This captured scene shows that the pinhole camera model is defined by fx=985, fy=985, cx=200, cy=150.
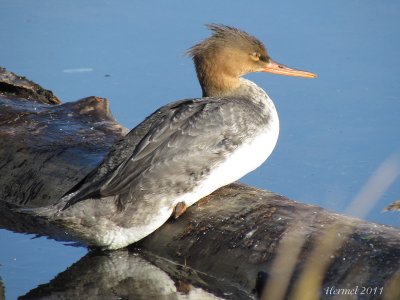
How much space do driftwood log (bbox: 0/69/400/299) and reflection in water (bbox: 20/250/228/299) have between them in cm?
1

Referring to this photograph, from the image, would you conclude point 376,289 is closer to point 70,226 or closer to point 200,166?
point 200,166

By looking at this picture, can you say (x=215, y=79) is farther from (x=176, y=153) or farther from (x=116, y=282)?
(x=116, y=282)

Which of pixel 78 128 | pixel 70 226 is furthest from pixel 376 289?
pixel 78 128

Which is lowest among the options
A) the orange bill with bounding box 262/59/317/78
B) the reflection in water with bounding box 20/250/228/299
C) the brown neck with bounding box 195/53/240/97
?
the reflection in water with bounding box 20/250/228/299

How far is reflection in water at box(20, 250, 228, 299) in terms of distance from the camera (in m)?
5.58

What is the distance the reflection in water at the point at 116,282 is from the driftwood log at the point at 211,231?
0.01 meters

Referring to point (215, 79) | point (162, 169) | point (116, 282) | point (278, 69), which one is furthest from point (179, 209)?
point (278, 69)

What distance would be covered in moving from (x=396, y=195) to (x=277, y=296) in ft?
7.36

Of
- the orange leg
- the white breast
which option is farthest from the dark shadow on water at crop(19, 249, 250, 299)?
the white breast

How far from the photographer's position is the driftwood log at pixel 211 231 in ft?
15.8

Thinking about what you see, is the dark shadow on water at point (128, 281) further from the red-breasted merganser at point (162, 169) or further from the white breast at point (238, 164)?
the white breast at point (238, 164)

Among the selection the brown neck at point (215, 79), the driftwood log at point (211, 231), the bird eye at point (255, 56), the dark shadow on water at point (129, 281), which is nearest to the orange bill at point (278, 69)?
the bird eye at point (255, 56)

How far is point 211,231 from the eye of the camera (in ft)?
17.9

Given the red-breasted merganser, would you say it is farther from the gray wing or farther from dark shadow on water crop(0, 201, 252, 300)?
dark shadow on water crop(0, 201, 252, 300)
